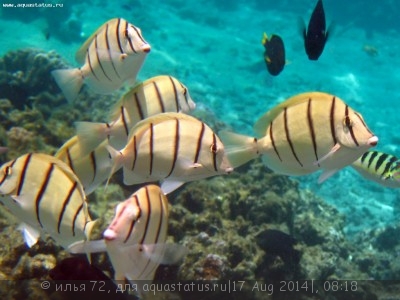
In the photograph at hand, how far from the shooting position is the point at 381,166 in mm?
5008

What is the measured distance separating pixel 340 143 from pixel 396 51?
25792 mm

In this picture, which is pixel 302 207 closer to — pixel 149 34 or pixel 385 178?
pixel 385 178

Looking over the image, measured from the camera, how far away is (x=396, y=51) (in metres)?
24.6

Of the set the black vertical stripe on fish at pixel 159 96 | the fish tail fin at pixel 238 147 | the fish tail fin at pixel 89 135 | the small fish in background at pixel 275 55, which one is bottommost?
the fish tail fin at pixel 89 135

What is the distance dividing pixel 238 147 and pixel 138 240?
3.72 ft

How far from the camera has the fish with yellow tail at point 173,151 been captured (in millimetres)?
2432

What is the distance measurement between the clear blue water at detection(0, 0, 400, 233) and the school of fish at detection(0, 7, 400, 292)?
821cm

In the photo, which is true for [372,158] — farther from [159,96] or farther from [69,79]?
[69,79]

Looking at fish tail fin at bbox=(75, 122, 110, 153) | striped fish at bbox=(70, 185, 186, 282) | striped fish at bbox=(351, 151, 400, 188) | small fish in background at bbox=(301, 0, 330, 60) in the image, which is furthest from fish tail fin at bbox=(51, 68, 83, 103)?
striped fish at bbox=(351, 151, 400, 188)

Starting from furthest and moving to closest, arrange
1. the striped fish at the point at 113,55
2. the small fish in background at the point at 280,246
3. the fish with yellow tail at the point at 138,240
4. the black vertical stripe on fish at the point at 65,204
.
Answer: the small fish in background at the point at 280,246 < the striped fish at the point at 113,55 < the black vertical stripe on fish at the point at 65,204 < the fish with yellow tail at the point at 138,240

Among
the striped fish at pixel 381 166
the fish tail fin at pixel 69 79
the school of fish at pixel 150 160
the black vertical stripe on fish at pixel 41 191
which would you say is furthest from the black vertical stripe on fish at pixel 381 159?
the black vertical stripe on fish at pixel 41 191

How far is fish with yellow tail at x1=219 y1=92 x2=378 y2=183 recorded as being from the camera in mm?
2432

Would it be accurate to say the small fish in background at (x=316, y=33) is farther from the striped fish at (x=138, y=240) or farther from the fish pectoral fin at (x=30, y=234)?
the fish pectoral fin at (x=30, y=234)

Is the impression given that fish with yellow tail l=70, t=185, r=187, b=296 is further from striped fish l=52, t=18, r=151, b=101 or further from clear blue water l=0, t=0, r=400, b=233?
clear blue water l=0, t=0, r=400, b=233
